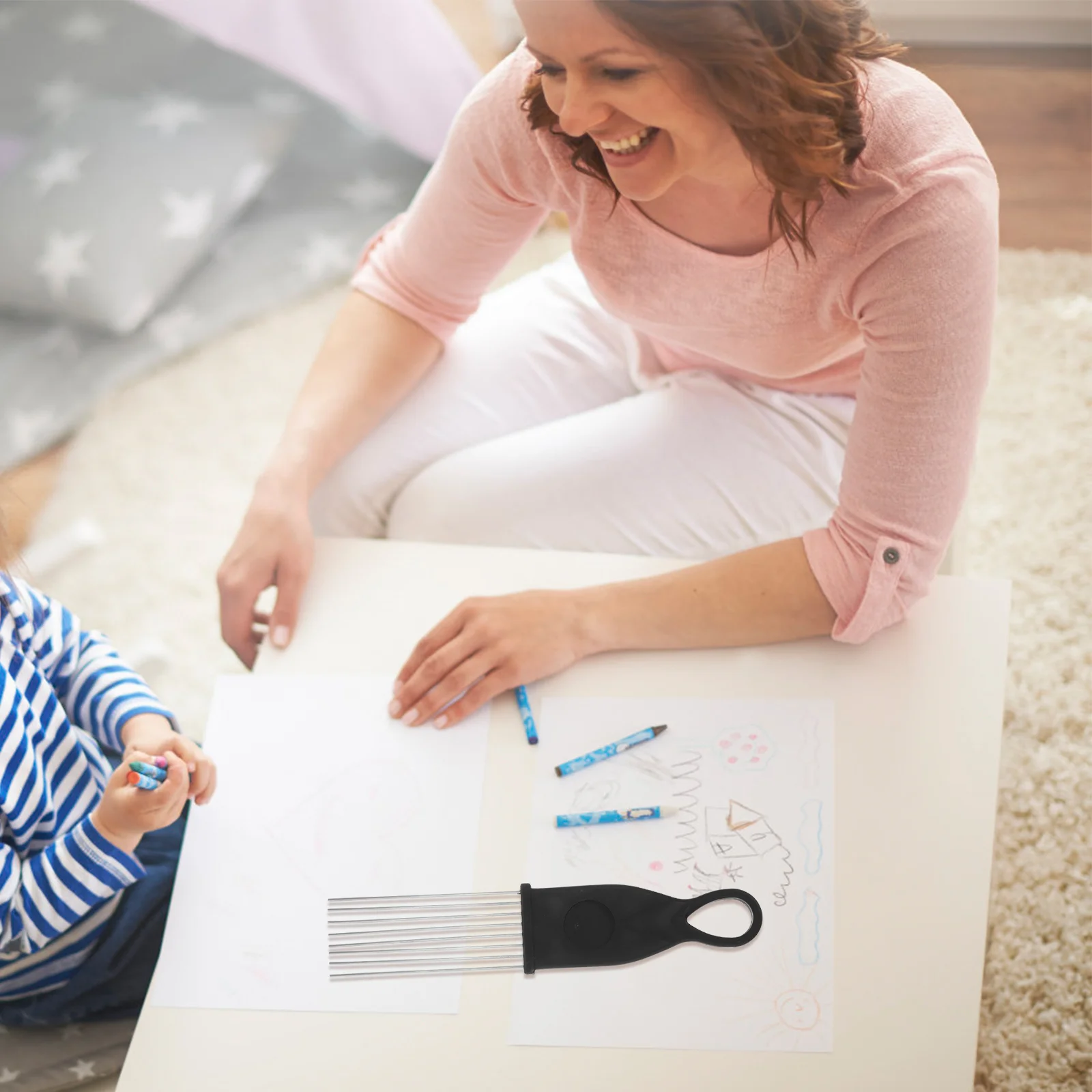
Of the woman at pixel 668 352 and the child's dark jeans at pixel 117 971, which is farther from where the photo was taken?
the child's dark jeans at pixel 117 971

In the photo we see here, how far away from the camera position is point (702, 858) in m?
0.80

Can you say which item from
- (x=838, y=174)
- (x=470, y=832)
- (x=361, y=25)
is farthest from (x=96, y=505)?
(x=838, y=174)

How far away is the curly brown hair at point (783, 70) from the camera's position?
29.1 inches

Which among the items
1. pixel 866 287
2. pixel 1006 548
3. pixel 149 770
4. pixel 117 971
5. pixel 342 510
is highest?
pixel 866 287

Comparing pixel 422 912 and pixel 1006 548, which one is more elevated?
pixel 422 912

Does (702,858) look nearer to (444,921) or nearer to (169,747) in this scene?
(444,921)

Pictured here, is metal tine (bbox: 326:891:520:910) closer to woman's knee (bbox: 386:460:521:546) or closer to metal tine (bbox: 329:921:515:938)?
metal tine (bbox: 329:921:515:938)

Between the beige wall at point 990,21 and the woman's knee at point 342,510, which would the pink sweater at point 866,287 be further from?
the beige wall at point 990,21

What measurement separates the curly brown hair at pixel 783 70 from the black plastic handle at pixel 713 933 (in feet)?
1.53

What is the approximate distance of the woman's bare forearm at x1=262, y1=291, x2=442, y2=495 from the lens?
1.10 meters

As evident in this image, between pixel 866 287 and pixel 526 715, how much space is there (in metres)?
0.40

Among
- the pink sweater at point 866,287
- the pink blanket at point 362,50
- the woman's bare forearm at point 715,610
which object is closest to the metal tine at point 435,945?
the woman's bare forearm at point 715,610

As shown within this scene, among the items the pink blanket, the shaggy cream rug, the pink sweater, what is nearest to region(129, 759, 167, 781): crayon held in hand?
the pink sweater

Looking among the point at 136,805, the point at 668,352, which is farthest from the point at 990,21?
the point at 136,805
